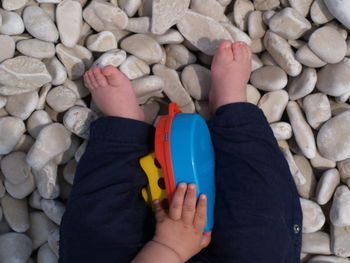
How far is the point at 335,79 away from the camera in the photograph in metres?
1.10

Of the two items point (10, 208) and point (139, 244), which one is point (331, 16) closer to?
point (139, 244)

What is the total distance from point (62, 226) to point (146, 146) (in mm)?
246

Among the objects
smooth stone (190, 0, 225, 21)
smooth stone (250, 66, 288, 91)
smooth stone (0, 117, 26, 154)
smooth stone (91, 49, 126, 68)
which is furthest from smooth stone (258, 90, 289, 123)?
smooth stone (0, 117, 26, 154)

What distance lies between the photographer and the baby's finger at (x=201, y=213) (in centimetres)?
97

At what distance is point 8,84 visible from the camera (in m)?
1.08

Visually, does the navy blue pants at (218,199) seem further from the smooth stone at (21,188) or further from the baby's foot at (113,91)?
the smooth stone at (21,188)

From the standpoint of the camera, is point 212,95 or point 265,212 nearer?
point 265,212

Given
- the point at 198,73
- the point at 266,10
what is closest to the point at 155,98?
the point at 198,73

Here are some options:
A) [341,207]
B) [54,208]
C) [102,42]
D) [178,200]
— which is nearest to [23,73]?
[102,42]

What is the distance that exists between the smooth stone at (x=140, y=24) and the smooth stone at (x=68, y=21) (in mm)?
117

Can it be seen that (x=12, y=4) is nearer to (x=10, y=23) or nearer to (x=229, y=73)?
(x=10, y=23)

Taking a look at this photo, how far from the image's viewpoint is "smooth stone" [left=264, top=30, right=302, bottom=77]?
1.11 m

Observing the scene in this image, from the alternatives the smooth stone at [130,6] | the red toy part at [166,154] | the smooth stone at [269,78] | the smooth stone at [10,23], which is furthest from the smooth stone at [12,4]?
the smooth stone at [269,78]

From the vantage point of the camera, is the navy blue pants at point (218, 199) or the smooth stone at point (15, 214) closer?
the navy blue pants at point (218, 199)
